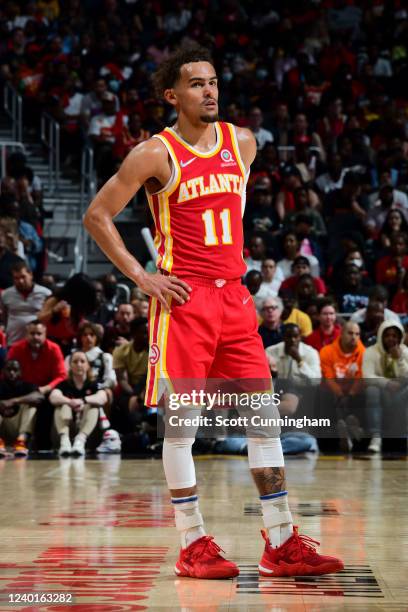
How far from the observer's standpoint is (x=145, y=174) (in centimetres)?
464

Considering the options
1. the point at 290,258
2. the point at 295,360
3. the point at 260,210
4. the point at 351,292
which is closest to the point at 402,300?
the point at 351,292

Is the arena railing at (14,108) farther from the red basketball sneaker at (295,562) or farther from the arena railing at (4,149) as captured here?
the red basketball sneaker at (295,562)

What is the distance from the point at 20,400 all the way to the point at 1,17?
9031mm

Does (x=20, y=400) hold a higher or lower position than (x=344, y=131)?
lower

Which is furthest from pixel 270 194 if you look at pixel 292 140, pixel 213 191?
pixel 213 191

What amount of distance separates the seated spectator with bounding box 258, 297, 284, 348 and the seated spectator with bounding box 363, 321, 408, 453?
1.00 metres

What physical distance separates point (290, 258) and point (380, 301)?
1.71 meters

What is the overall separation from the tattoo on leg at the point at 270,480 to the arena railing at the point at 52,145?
10959 mm

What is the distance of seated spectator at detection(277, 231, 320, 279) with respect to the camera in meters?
12.9

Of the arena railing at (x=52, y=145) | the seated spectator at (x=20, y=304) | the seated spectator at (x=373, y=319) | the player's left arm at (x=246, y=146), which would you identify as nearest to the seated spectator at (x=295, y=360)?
the seated spectator at (x=373, y=319)

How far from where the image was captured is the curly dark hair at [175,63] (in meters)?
4.83

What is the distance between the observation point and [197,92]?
4789mm

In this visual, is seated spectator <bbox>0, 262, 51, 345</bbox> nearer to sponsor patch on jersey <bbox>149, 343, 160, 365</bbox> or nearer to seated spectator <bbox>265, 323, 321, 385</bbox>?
seated spectator <bbox>265, 323, 321, 385</bbox>

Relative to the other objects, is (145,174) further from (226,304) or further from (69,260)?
(69,260)
